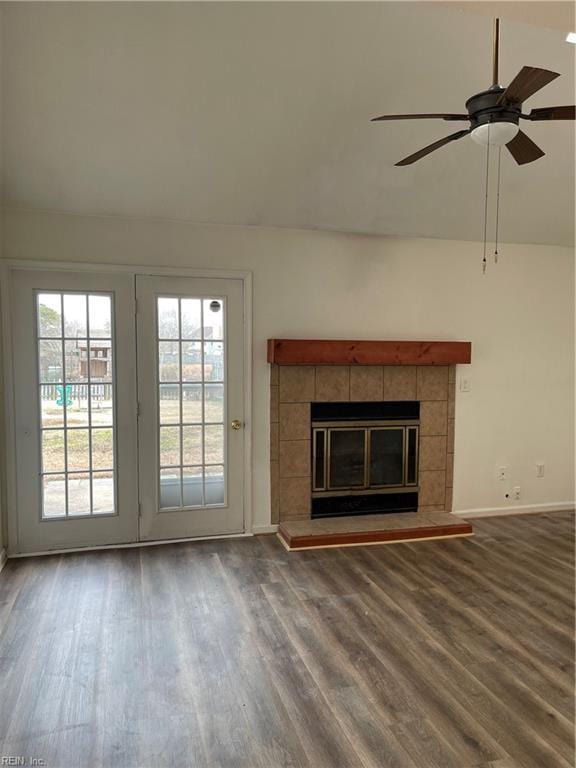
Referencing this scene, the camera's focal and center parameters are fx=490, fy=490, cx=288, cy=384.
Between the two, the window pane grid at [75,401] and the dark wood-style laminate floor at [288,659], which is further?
the window pane grid at [75,401]

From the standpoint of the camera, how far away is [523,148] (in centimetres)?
238

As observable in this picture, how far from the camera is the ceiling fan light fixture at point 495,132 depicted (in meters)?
2.04

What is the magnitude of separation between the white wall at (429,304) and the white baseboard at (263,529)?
0.06 m

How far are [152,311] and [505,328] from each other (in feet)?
10.4

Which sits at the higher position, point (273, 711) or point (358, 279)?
point (358, 279)

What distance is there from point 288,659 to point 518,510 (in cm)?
318

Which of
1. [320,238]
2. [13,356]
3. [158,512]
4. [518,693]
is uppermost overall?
[320,238]

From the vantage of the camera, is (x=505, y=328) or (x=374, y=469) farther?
(x=505, y=328)

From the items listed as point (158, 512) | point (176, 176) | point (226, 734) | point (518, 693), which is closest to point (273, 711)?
point (226, 734)

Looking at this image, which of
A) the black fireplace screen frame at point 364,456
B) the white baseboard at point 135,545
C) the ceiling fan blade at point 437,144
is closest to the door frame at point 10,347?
the white baseboard at point 135,545

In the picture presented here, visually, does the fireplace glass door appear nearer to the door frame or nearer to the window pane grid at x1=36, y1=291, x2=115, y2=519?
the door frame

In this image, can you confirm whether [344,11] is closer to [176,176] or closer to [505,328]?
[176,176]

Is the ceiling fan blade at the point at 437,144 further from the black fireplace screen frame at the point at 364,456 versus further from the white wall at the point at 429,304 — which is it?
the black fireplace screen frame at the point at 364,456

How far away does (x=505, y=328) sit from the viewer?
4.57 metres
